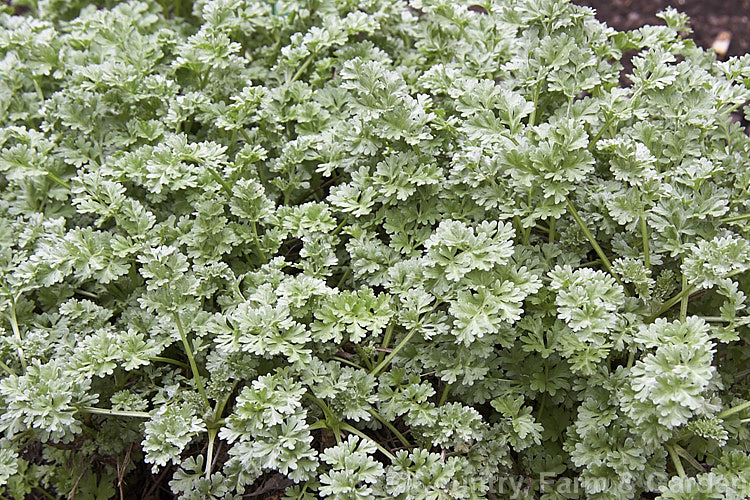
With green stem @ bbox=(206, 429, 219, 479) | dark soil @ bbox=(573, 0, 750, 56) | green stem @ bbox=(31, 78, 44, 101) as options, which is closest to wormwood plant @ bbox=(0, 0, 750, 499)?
green stem @ bbox=(206, 429, 219, 479)

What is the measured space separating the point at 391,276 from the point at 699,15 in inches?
130

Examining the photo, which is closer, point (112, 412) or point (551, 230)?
point (112, 412)

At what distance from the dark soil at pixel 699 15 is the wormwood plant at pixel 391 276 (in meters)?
1.74

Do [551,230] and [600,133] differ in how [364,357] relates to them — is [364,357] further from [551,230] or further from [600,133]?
[600,133]

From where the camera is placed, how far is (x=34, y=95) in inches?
108

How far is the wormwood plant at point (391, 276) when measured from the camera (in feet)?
6.04

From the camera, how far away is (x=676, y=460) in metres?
1.84

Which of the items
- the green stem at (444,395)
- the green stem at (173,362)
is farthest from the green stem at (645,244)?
the green stem at (173,362)

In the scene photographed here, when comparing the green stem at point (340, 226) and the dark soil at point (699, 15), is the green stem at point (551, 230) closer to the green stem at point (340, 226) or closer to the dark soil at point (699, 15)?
the green stem at point (340, 226)

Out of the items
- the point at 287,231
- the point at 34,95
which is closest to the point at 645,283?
the point at 287,231

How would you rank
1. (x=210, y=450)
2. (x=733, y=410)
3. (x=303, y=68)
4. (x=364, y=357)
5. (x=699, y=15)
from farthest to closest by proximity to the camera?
(x=699, y=15), (x=303, y=68), (x=364, y=357), (x=210, y=450), (x=733, y=410)

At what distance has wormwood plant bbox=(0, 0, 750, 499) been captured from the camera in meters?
1.84

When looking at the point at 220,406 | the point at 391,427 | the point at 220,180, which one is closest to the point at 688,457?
the point at 391,427

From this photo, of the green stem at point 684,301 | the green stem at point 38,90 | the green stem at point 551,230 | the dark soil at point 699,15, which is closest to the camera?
the green stem at point 684,301
